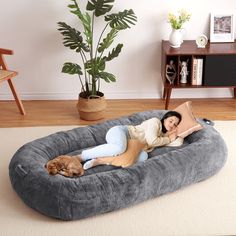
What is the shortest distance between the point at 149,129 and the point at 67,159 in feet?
1.95

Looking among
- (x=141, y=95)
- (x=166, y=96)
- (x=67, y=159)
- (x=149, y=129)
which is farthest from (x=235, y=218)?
(x=141, y=95)

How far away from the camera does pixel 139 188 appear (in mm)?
2719

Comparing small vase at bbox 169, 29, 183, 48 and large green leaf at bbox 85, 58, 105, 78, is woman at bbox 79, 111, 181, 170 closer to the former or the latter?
large green leaf at bbox 85, 58, 105, 78

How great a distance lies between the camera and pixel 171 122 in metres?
3.17

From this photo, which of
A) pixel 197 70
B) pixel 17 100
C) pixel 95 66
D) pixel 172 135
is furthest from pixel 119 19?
pixel 172 135

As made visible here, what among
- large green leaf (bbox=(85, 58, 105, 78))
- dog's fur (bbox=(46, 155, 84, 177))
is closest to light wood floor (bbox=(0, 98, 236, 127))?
large green leaf (bbox=(85, 58, 105, 78))

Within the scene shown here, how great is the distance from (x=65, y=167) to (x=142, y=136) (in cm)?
58

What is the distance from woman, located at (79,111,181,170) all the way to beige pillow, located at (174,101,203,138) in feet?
0.11

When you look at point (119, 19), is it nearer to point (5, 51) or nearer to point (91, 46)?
point (91, 46)

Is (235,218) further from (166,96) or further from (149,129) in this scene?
(166,96)

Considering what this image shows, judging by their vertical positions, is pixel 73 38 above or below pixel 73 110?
above

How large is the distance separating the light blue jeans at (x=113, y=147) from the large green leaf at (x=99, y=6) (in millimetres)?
1150

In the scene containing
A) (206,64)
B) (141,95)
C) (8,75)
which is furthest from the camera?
(141,95)

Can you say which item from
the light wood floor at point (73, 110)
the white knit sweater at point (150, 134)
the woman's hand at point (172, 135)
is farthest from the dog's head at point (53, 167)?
the light wood floor at point (73, 110)
